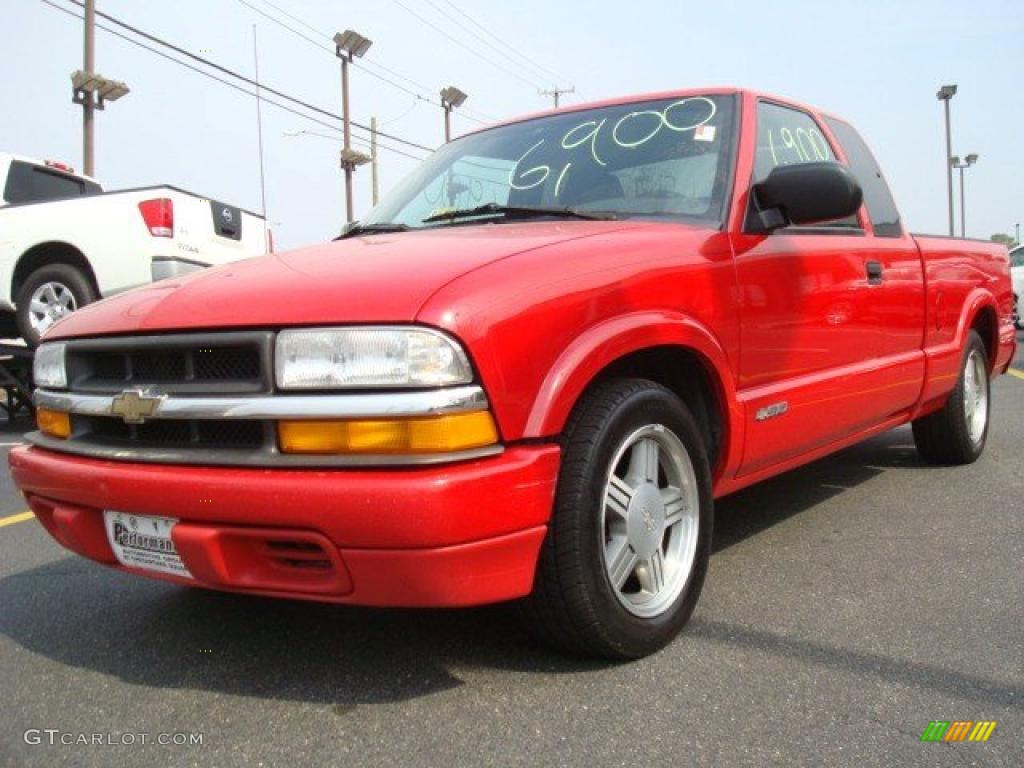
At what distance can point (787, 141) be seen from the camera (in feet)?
11.9

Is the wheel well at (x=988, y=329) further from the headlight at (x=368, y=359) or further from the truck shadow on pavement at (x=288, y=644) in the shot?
the headlight at (x=368, y=359)

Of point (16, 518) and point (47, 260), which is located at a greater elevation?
point (47, 260)

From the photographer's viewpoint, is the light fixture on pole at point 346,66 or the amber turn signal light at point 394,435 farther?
the light fixture on pole at point 346,66

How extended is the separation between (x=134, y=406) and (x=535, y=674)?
120cm

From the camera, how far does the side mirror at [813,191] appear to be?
287cm

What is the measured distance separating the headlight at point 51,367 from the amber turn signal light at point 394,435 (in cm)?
89

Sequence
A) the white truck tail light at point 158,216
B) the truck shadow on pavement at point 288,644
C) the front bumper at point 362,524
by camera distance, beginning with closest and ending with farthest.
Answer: the front bumper at point 362,524 < the truck shadow on pavement at point 288,644 < the white truck tail light at point 158,216

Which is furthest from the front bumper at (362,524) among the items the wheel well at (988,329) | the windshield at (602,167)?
the wheel well at (988,329)

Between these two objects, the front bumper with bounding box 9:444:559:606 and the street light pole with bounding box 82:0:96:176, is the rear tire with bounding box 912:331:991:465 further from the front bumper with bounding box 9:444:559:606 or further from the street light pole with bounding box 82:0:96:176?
the street light pole with bounding box 82:0:96:176

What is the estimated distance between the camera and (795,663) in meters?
2.41

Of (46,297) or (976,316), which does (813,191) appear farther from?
(46,297)

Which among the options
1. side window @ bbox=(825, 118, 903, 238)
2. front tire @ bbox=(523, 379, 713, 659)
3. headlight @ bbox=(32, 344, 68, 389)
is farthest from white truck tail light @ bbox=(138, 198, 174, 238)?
front tire @ bbox=(523, 379, 713, 659)

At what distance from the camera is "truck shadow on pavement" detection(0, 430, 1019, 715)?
7.68ft

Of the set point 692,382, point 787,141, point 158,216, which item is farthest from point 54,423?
point 158,216
